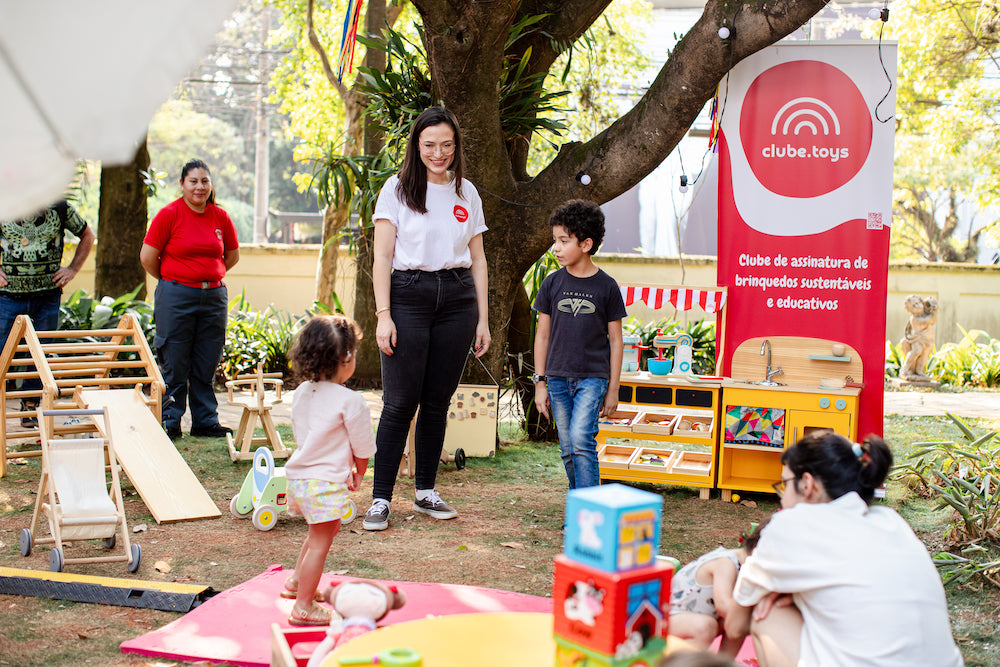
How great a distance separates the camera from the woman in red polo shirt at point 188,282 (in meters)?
6.20

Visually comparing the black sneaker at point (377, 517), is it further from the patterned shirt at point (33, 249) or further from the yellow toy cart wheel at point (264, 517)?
the patterned shirt at point (33, 249)

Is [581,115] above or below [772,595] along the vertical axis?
above

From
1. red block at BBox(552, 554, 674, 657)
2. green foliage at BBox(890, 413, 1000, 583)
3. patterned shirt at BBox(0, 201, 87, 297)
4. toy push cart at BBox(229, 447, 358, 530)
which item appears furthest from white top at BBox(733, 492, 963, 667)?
patterned shirt at BBox(0, 201, 87, 297)

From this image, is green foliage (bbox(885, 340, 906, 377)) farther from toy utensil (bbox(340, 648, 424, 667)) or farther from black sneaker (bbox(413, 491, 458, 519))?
toy utensil (bbox(340, 648, 424, 667))

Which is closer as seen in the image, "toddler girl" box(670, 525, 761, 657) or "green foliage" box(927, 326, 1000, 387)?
"toddler girl" box(670, 525, 761, 657)

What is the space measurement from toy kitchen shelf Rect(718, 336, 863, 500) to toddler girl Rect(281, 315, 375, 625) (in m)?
2.74

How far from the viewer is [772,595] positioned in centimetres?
241

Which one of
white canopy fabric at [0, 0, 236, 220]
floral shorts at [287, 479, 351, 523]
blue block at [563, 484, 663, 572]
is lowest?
floral shorts at [287, 479, 351, 523]

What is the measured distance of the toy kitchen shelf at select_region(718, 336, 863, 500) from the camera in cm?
507

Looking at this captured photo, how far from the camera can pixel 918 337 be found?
37.6 feet

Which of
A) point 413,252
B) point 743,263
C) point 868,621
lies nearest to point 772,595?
point 868,621

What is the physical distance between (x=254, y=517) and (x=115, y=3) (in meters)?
3.79

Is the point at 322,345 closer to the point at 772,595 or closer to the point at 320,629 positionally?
the point at 320,629

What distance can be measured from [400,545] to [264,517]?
70 centimetres
